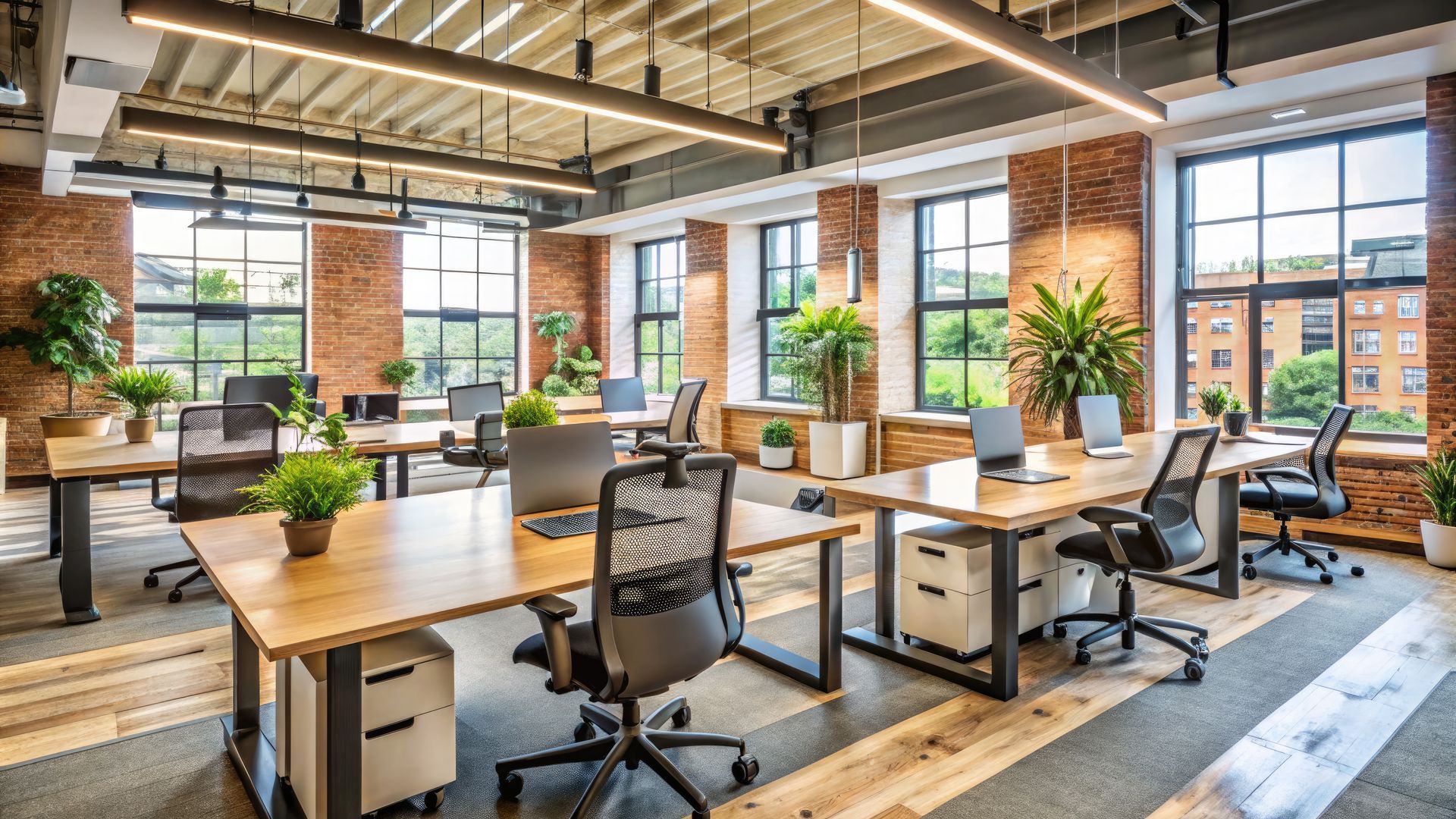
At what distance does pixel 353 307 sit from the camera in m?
10.4

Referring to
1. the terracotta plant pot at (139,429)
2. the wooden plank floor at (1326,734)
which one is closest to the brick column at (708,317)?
the terracotta plant pot at (139,429)

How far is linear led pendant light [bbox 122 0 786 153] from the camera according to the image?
3.17m

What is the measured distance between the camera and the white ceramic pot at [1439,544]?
4.96 meters

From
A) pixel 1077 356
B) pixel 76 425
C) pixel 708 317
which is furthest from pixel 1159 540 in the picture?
pixel 76 425

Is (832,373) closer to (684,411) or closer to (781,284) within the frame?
(684,411)

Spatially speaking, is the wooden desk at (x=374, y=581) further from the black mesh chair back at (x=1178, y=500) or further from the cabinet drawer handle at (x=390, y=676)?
the black mesh chair back at (x=1178, y=500)

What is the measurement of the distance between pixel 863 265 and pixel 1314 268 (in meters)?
3.70

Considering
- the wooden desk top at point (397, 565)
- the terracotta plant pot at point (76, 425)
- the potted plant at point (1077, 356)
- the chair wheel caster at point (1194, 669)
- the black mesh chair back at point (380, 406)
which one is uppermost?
the potted plant at point (1077, 356)

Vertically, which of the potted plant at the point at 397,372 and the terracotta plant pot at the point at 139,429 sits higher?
the potted plant at the point at 397,372

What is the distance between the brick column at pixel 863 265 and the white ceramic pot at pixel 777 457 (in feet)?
3.18

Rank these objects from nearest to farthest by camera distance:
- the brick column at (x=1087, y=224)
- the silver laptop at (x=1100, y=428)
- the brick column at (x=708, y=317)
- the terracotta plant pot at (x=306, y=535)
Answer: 1. the terracotta plant pot at (x=306, y=535)
2. the silver laptop at (x=1100, y=428)
3. the brick column at (x=1087, y=224)
4. the brick column at (x=708, y=317)

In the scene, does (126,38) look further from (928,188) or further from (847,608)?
(928,188)

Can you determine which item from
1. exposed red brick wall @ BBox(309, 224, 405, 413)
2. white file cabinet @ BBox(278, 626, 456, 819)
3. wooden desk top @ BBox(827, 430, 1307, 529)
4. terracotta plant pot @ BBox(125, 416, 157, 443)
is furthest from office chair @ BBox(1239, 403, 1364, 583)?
exposed red brick wall @ BBox(309, 224, 405, 413)

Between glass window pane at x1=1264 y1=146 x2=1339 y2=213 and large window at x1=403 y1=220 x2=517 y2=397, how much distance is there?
8754 mm
